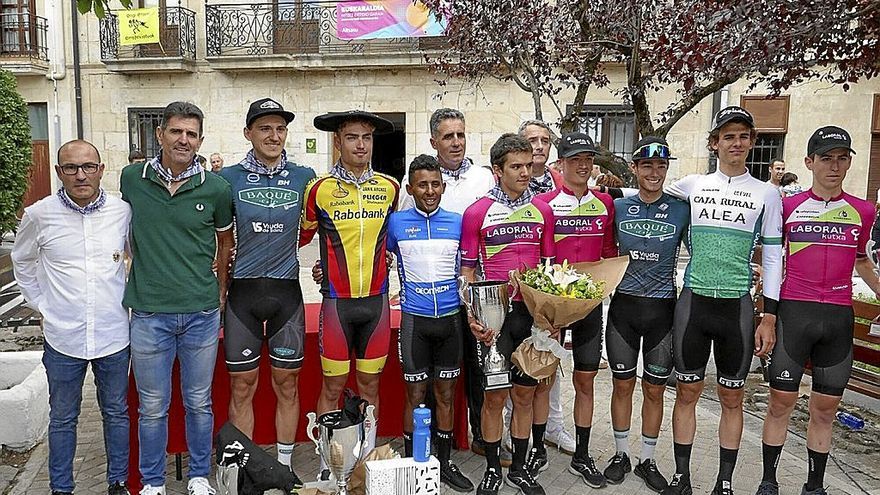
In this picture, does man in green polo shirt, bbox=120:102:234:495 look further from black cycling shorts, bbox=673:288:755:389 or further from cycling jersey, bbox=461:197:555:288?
black cycling shorts, bbox=673:288:755:389

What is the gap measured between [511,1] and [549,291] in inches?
157

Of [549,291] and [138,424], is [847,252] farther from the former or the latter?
[138,424]

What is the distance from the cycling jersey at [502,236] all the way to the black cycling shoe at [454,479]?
1.21m

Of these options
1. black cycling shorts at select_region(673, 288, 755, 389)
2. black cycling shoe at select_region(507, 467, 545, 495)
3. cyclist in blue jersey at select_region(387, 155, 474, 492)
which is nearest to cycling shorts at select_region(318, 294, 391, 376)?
cyclist in blue jersey at select_region(387, 155, 474, 492)

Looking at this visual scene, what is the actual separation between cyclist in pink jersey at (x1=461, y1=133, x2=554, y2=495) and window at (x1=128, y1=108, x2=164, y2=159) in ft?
50.6

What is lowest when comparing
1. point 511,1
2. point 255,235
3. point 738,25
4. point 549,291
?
point 549,291

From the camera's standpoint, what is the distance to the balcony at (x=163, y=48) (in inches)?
647

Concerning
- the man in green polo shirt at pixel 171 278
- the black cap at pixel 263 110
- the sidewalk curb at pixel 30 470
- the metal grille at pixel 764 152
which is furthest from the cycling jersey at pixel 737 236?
the metal grille at pixel 764 152

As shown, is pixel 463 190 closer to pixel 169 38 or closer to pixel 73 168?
pixel 73 168

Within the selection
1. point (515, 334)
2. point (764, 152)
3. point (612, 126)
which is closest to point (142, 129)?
point (612, 126)

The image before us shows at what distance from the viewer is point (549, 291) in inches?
145

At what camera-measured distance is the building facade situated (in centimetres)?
1475

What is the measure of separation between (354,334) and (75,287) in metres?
1.54

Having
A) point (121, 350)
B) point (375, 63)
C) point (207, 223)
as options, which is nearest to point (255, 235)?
point (207, 223)
